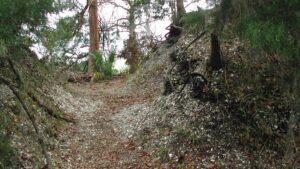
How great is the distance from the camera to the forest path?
314 inches

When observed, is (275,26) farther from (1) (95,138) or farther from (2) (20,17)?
(1) (95,138)

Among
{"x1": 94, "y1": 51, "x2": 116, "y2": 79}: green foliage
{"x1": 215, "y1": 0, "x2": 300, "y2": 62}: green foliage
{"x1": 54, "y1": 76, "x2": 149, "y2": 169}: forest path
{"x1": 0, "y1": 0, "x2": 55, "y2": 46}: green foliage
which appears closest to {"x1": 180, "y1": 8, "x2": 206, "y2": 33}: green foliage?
{"x1": 215, "y1": 0, "x2": 300, "y2": 62}: green foliage

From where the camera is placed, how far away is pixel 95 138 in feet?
30.3

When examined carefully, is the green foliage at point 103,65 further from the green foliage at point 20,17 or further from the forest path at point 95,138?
the green foliage at point 20,17

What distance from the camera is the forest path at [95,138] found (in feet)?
26.1

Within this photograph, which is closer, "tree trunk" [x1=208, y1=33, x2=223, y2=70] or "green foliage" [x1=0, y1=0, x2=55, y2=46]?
"green foliage" [x1=0, y1=0, x2=55, y2=46]

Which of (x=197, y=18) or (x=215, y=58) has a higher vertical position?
(x=197, y=18)

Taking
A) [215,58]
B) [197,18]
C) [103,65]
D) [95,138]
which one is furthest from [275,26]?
[103,65]

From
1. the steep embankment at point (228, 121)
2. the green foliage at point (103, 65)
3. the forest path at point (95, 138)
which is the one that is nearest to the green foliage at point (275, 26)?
the steep embankment at point (228, 121)

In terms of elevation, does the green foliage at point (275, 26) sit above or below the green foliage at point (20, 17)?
below

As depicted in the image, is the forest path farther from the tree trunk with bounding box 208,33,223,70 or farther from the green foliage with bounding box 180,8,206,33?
the green foliage with bounding box 180,8,206,33

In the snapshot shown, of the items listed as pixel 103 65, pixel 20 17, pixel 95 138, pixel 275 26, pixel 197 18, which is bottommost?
pixel 95 138

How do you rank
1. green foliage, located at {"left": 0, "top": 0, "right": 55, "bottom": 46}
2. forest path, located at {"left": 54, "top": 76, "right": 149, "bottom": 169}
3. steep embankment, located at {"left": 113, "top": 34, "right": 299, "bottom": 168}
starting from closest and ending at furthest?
green foliage, located at {"left": 0, "top": 0, "right": 55, "bottom": 46}
steep embankment, located at {"left": 113, "top": 34, "right": 299, "bottom": 168}
forest path, located at {"left": 54, "top": 76, "right": 149, "bottom": 169}

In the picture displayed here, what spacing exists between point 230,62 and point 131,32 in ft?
41.7
